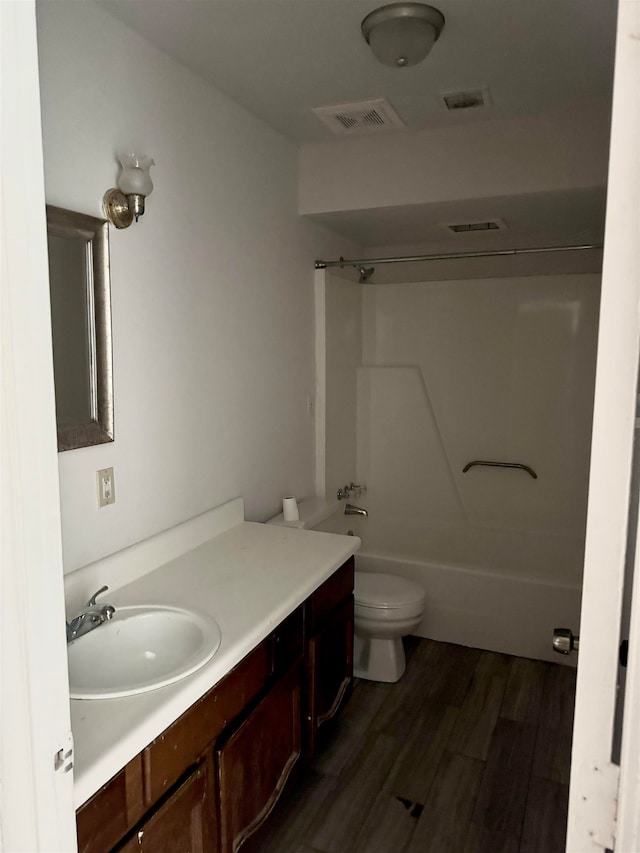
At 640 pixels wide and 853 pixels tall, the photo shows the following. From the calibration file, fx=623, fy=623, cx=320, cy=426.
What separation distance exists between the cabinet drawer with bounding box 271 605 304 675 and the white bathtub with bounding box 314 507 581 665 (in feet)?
3.37

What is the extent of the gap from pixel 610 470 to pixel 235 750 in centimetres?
129

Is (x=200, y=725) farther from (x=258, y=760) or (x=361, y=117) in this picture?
(x=361, y=117)

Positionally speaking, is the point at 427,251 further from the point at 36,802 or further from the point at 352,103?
the point at 36,802

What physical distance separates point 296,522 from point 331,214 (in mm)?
1361

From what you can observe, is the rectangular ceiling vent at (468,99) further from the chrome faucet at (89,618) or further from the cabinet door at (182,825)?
the cabinet door at (182,825)

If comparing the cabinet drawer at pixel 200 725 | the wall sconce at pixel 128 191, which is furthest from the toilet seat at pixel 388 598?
the wall sconce at pixel 128 191

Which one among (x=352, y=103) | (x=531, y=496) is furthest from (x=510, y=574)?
(x=352, y=103)

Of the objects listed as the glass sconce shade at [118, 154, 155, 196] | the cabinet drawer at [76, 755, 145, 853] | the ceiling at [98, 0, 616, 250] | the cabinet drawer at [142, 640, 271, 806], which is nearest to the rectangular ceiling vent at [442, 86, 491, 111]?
the ceiling at [98, 0, 616, 250]

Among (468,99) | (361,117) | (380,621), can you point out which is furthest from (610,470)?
(380,621)

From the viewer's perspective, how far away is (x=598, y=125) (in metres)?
2.25

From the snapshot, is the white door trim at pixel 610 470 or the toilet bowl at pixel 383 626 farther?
the toilet bowl at pixel 383 626

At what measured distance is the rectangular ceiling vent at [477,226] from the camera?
2.92m

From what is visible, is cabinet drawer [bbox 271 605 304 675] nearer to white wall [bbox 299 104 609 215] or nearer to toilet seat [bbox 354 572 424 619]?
toilet seat [bbox 354 572 424 619]

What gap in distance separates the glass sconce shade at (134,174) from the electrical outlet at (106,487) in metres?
0.77
